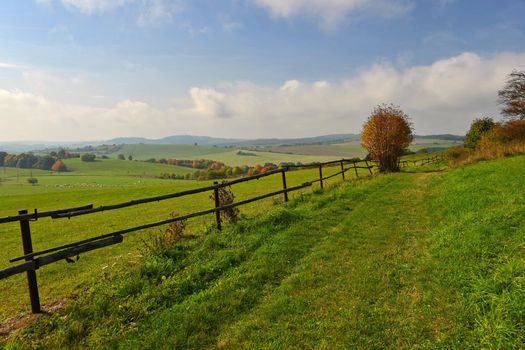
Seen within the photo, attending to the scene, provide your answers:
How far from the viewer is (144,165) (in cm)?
13825

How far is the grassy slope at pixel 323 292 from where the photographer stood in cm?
490

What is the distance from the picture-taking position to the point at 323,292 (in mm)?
6281

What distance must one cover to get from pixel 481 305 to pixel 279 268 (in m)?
3.70

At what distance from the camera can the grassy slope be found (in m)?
4.90

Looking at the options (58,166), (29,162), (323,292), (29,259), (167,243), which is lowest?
(58,166)

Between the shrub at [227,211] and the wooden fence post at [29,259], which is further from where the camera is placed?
the shrub at [227,211]

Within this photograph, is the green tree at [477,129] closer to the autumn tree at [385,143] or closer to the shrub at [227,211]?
the autumn tree at [385,143]

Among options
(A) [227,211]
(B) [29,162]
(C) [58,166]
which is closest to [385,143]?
(A) [227,211]

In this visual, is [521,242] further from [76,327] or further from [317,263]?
[76,327]

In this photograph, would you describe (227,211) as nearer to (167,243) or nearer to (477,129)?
(167,243)

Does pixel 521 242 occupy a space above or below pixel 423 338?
above

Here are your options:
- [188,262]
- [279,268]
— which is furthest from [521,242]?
[188,262]

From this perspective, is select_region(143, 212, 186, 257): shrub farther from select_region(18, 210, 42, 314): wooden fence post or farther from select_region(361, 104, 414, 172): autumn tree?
select_region(361, 104, 414, 172): autumn tree

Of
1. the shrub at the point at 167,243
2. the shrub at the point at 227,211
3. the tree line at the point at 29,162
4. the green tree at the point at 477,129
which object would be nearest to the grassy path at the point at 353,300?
the shrub at the point at 167,243
